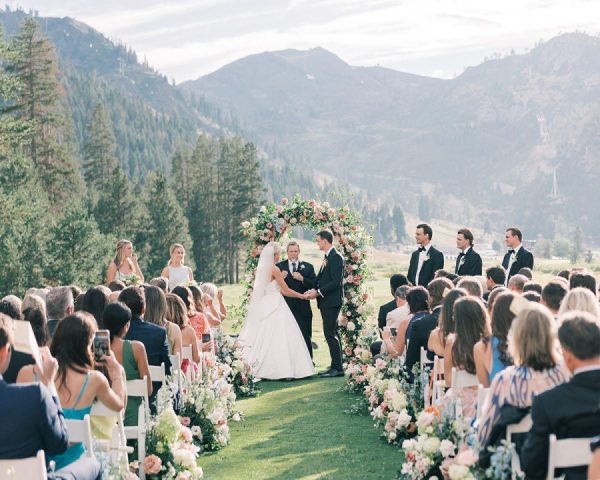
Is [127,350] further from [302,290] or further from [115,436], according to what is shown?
[302,290]

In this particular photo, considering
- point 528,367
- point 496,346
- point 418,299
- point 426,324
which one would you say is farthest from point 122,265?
point 528,367

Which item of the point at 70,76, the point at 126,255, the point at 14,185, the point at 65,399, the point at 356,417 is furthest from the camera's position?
the point at 70,76

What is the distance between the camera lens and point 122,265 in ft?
46.0

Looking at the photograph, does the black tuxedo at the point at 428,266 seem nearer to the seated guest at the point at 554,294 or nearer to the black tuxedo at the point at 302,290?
the black tuxedo at the point at 302,290

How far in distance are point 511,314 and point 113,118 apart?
186814 millimetres

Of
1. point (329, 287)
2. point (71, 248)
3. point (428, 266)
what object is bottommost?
point (71, 248)

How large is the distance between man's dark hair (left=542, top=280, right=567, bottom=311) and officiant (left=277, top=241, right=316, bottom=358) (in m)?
7.52

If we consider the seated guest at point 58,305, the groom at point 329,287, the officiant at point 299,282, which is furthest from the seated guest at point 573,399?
the officiant at point 299,282

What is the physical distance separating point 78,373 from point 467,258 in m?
9.09

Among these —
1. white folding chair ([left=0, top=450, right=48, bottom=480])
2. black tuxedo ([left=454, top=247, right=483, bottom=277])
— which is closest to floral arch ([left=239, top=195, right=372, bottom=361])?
black tuxedo ([left=454, top=247, right=483, bottom=277])

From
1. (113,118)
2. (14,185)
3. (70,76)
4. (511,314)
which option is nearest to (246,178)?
(14,185)

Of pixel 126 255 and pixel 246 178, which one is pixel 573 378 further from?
pixel 246 178

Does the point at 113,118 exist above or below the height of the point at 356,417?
above

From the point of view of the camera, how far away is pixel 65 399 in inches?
238
